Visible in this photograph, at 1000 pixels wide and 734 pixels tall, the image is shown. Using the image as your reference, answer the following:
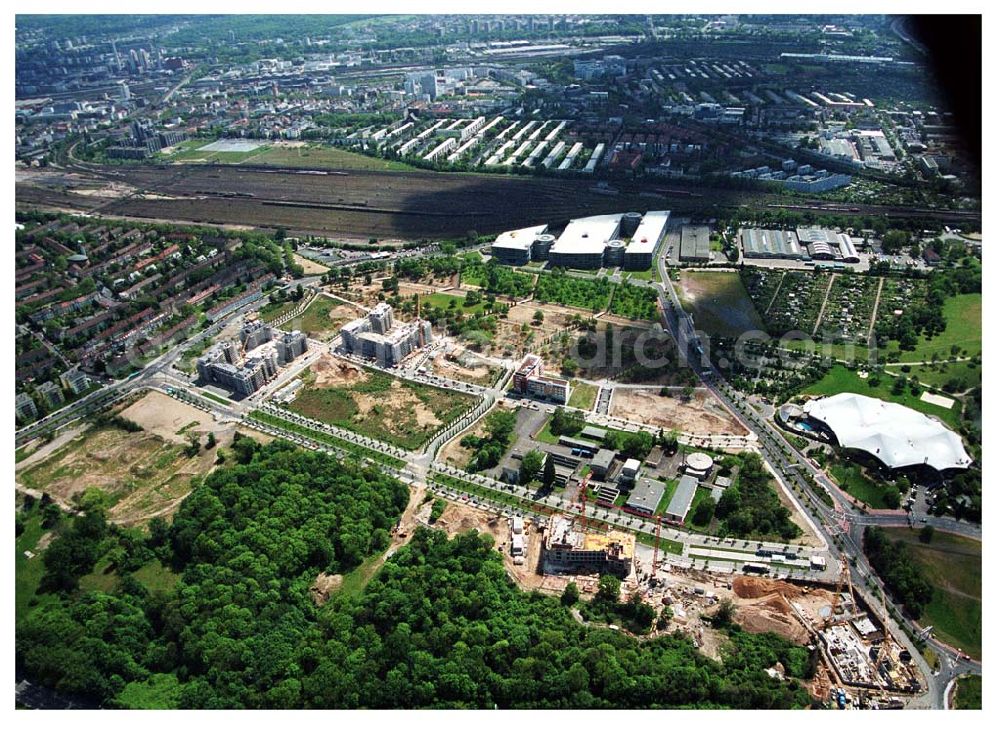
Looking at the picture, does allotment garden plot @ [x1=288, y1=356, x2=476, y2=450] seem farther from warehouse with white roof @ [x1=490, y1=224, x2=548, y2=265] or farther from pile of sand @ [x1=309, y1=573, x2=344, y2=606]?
warehouse with white roof @ [x1=490, y1=224, x2=548, y2=265]

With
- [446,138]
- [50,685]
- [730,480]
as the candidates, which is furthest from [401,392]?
[446,138]

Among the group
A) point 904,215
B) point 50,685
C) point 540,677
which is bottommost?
point 50,685

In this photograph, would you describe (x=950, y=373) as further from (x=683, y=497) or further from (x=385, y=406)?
(x=385, y=406)

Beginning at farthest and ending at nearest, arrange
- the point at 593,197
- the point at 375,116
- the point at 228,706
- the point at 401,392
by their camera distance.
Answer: the point at 375,116, the point at 593,197, the point at 401,392, the point at 228,706

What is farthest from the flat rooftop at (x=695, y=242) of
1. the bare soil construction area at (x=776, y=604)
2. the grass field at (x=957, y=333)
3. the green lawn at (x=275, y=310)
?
the bare soil construction area at (x=776, y=604)

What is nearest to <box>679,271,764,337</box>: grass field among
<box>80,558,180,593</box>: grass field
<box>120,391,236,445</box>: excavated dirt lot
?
<box>120,391,236,445</box>: excavated dirt lot

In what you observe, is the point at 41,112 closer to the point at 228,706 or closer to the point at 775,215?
the point at 775,215
